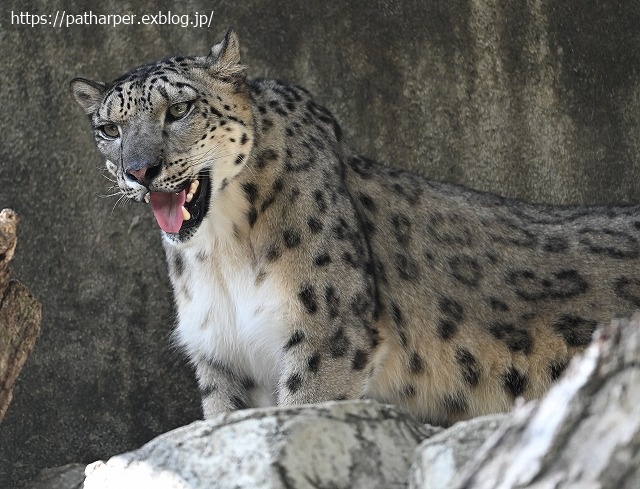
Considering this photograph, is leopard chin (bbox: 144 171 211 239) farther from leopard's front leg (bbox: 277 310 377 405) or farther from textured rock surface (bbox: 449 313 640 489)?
textured rock surface (bbox: 449 313 640 489)

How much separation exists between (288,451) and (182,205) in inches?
61.3

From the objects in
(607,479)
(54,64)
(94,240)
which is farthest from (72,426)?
(607,479)

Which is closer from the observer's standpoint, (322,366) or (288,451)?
(288,451)

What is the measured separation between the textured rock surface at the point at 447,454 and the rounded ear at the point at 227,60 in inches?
86.4

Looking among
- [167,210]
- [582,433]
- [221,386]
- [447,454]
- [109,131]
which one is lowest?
[221,386]

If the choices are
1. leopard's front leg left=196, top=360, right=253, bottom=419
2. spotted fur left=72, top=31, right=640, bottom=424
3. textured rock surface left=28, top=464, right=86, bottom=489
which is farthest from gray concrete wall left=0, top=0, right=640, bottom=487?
leopard's front leg left=196, top=360, right=253, bottom=419

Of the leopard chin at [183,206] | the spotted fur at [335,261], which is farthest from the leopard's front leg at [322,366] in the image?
the leopard chin at [183,206]

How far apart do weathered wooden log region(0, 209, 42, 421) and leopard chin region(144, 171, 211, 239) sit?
0.73 metres

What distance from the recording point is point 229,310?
509cm

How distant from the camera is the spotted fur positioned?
4.86 metres

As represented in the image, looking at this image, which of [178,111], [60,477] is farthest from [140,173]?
[60,477]

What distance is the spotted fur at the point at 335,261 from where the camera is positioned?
486 centimetres

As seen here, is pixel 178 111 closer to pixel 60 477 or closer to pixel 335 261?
pixel 335 261

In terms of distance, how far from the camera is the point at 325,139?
5.32 m
